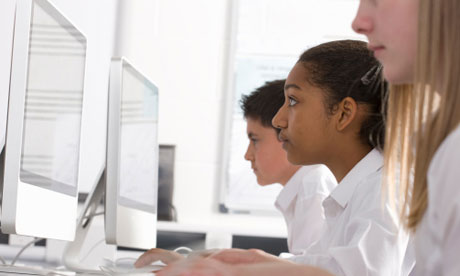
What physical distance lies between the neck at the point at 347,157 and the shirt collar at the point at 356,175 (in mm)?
48

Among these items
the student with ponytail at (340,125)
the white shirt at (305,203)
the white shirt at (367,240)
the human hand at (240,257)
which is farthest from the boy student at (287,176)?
the human hand at (240,257)

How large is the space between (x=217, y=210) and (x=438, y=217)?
10.4 ft

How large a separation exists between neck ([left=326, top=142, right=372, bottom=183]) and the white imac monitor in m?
0.58

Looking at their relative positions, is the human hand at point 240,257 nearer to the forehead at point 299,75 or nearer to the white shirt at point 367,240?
the white shirt at point 367,240

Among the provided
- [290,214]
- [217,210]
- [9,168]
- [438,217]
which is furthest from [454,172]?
[217,210]

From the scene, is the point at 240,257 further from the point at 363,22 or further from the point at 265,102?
the point at 265,102

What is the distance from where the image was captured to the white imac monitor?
3.98 feet

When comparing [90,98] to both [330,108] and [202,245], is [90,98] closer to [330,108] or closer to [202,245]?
[202,245]

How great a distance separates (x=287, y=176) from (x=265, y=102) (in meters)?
0.29

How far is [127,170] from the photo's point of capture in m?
1.73

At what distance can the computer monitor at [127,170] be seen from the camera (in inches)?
63.5

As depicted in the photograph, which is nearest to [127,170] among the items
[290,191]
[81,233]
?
[81,233]

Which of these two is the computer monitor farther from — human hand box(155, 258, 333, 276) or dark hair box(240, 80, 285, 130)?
human hand box(155, 258, 333, 276)

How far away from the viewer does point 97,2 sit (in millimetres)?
3721
